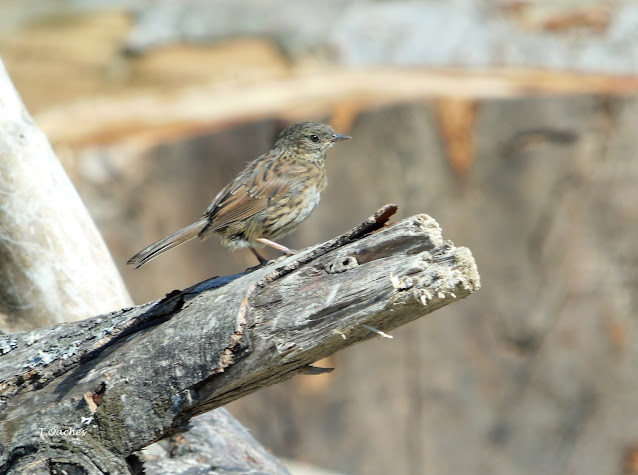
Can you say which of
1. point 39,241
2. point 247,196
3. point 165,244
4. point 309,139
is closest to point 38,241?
point 39,241

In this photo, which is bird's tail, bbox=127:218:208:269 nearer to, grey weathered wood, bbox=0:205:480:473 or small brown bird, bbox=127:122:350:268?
small brown bird, bbox=127:122:350:268

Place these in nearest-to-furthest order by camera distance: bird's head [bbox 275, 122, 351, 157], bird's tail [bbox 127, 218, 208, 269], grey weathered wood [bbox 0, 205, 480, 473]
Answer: grey weathered wood [bbox 0, 205, 480, 473], bird's tail [bbox 127, 218, 208, 269], bird's head [bbox 275, 122, 351, 157]

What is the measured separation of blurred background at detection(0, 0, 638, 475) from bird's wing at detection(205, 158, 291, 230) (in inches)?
131

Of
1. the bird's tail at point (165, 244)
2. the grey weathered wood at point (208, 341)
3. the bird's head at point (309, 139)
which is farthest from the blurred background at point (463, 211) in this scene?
the grey weathered wood at point (208, 341)

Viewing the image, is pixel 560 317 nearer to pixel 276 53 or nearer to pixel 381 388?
pixel 381 388

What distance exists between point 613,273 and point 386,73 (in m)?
2.89

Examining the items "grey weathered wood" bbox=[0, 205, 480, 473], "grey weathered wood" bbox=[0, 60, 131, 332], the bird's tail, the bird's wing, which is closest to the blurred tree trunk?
"grey weathered wood" bbox=[0, 60, 131, 332]

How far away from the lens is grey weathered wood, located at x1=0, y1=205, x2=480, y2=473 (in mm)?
3406

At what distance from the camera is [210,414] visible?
190 inches

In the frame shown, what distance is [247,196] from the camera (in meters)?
5.29

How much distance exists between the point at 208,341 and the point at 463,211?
559 cm

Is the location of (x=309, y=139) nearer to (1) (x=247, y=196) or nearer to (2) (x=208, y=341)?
(1) (x=247, y=196)

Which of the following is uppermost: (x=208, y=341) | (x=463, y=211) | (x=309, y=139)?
(x=309, y=139)

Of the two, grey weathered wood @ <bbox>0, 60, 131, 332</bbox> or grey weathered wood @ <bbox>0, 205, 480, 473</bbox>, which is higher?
grey weathered wood @ <bbox>0, 60, 131, 332</bbox>
